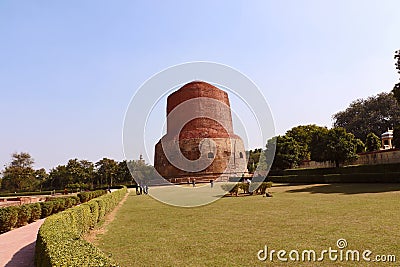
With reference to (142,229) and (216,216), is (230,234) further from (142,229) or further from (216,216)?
(216,216)

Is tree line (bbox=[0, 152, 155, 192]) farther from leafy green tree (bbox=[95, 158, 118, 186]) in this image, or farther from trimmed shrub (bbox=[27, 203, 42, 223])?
trimmed shrub (bbox=[27, 203, 42, 223])

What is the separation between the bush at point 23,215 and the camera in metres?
10.8

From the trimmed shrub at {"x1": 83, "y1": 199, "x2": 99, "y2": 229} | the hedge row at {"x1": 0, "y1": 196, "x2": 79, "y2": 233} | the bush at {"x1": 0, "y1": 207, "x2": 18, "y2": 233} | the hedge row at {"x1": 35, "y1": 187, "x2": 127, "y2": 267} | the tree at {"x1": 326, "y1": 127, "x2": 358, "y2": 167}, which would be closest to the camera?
the hedge row at {"x1": 35, "y1": 187, "x2": 127, "y2": 267}

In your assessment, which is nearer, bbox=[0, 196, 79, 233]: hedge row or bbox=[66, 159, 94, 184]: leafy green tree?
bbox=[0, 196, 79, 233]: hedge row

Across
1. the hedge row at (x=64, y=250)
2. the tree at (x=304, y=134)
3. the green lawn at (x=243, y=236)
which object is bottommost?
the green lawn at (x=243, y=236)

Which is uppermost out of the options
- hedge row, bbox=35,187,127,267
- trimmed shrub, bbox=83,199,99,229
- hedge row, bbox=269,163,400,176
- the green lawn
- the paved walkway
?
hedge row, bbox=269,163,400,176

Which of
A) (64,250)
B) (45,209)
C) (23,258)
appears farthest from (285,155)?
(64,250)

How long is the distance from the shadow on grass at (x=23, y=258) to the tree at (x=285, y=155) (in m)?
29.1

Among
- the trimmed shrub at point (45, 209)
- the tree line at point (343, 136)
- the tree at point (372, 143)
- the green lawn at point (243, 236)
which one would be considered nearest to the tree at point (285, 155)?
the tree line at point (343, 136)

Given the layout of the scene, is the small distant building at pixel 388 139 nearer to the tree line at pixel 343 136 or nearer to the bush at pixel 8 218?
the tree line at pixel 343 136

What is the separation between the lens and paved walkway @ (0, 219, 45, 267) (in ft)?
17.7

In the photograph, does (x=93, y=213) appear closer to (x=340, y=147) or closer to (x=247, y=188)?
(x=247, y=188)

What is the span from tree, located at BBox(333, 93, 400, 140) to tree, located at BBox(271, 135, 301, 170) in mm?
18080

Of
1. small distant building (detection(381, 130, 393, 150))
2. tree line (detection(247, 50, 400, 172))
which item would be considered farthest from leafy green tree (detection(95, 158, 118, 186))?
small distant building (detection(381, 130, 393, 150))
